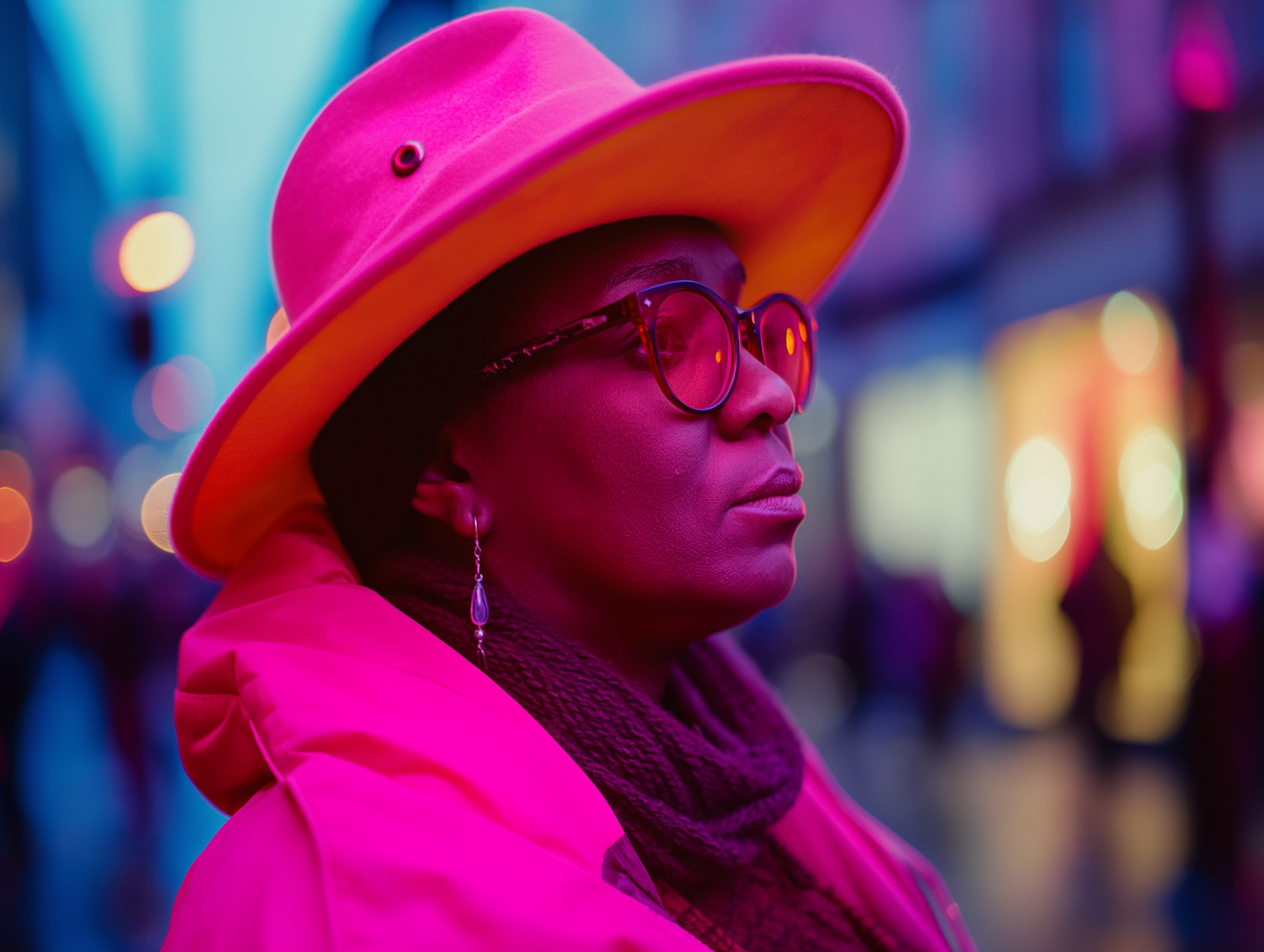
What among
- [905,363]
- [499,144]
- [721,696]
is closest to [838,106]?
[499,144]

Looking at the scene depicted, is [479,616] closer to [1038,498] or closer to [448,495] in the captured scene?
[448,495]

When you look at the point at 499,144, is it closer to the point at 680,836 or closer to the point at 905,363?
the point at 680,836

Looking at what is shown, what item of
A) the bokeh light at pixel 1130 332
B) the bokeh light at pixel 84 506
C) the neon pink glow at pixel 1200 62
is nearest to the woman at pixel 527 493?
the neon pink glow at pixel 1200 62

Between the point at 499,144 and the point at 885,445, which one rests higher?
the point at 885,445

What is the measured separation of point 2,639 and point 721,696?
20.6ft

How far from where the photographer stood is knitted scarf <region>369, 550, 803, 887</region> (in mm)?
1245

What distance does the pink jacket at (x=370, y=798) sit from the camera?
931 mm

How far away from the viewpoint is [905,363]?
15.4 metres

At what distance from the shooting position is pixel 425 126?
1.29m

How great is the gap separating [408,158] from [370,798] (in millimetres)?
737

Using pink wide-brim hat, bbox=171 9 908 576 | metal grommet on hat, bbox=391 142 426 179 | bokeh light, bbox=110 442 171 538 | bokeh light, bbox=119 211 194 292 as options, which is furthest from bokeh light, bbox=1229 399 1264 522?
bokeh light, bbox=110 442 171 538

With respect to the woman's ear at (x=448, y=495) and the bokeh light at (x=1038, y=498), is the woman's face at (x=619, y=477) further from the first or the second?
the bokeh light at (x=1038, y=498)

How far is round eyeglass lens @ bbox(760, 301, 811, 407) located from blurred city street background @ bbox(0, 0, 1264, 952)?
14.7 inches

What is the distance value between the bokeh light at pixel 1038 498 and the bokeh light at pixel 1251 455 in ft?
8.77
